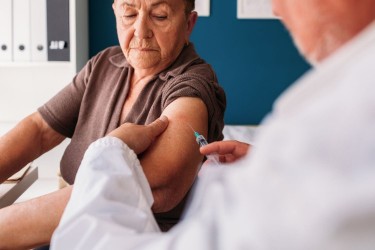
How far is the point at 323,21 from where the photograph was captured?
0.54 meters

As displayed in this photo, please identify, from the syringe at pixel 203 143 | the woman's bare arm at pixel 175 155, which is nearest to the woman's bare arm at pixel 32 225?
the woman's bare arm at pixel 175 155

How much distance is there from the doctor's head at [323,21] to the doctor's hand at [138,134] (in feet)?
1.31

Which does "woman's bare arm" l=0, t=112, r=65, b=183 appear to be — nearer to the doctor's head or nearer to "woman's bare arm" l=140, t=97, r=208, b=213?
"woman's bare arm" l=140, t=97, r=208, b=213

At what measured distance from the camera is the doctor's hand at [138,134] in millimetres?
940

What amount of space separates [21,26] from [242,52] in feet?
5.36

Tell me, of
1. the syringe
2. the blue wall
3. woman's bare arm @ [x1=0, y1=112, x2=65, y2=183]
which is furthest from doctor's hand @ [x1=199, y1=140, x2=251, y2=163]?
the blue wall

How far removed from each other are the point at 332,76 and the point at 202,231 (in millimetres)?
185

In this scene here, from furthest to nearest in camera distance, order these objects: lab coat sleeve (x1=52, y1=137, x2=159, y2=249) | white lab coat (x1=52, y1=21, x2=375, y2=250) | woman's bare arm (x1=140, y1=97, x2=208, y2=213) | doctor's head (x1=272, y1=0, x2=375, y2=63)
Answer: woman's bare arm (x1=140, y1=97, x2=208, y2=213)
lab coat sleeve (x1=52, y1=137, x2=159, y2=249)
doctor's head (x1=272, y1=0, x2=375, y2=63)
white lab coat (x1=52, y1=21, x2=375, y2=250)

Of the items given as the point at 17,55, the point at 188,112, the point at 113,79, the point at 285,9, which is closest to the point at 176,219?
the point at 188,112

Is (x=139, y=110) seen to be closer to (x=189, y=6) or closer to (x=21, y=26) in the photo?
(x=189, y=6)

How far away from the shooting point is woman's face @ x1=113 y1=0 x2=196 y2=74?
1351 millimetres

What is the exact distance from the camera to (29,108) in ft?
11.9

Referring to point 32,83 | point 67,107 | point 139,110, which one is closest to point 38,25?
point 32,83

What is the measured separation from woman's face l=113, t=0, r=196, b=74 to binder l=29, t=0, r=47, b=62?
5.91 feet
